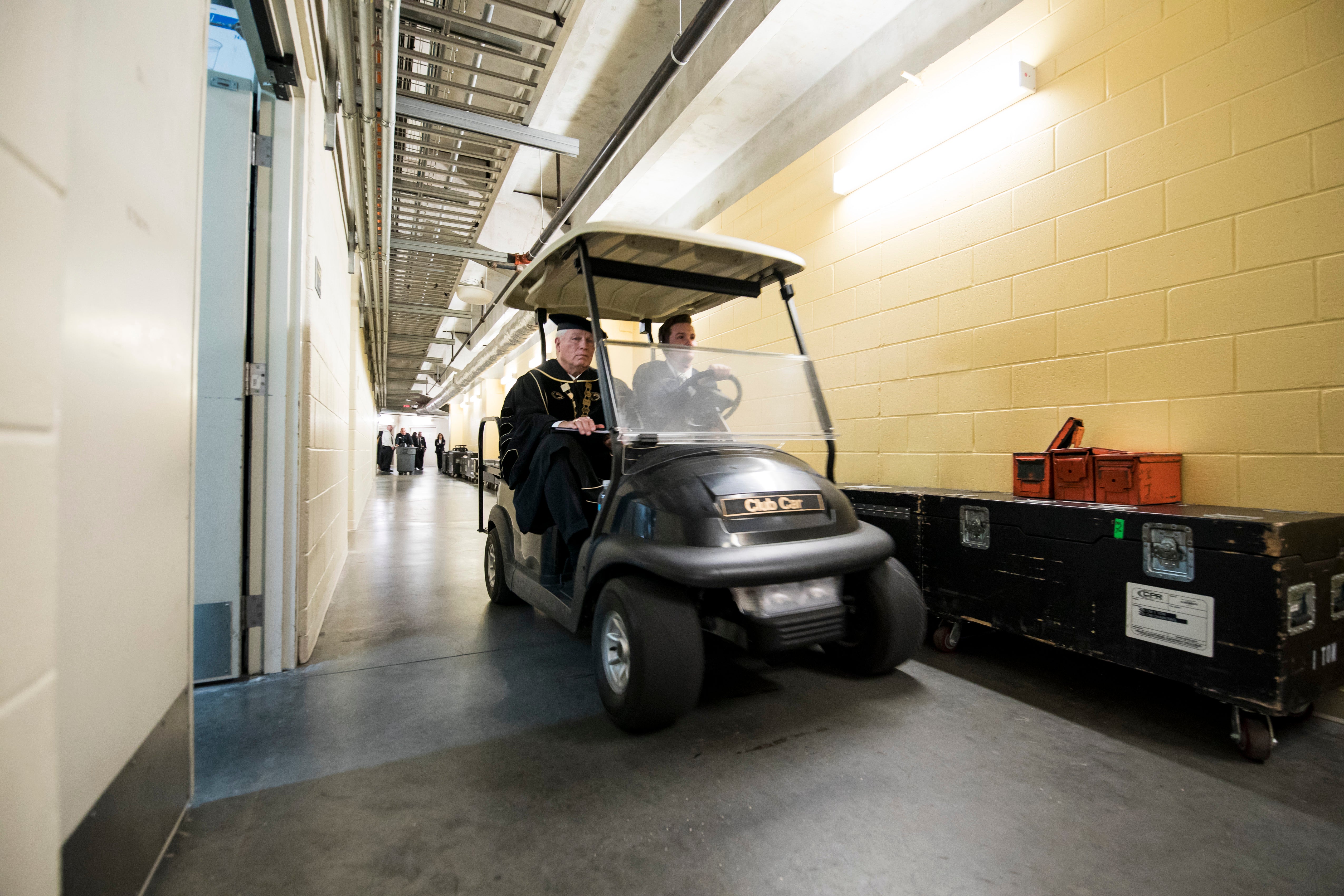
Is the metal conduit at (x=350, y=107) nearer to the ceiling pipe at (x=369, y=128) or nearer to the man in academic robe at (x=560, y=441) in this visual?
the ceiling pipe at (x=369, y=128)

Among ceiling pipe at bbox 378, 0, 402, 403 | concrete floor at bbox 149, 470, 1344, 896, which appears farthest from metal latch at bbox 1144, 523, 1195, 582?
ceiling pipe at bbox 378, 0, 402, 403

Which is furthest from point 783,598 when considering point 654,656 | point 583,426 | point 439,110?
point 439,110

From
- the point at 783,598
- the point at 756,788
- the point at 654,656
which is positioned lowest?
the point at 756,788

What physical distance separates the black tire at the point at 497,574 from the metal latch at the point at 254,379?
4.71 ft

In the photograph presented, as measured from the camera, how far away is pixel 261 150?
2.30m

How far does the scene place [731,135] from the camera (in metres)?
5.21

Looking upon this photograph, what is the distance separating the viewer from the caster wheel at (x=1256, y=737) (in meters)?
1.73

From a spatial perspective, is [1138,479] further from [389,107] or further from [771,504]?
[389,107]

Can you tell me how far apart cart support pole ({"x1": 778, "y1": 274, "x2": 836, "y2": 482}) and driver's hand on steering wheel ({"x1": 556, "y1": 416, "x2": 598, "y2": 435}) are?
3.33 ft

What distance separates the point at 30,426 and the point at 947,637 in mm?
3000

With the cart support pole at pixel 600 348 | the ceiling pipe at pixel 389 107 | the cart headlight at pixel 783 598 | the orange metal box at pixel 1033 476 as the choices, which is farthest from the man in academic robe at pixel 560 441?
the orange metal box at pixel 1033 476

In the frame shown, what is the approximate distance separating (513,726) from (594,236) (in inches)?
71.0

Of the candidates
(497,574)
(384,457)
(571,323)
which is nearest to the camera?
(571,323)

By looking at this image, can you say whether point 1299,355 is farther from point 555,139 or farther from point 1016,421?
point 555,139
